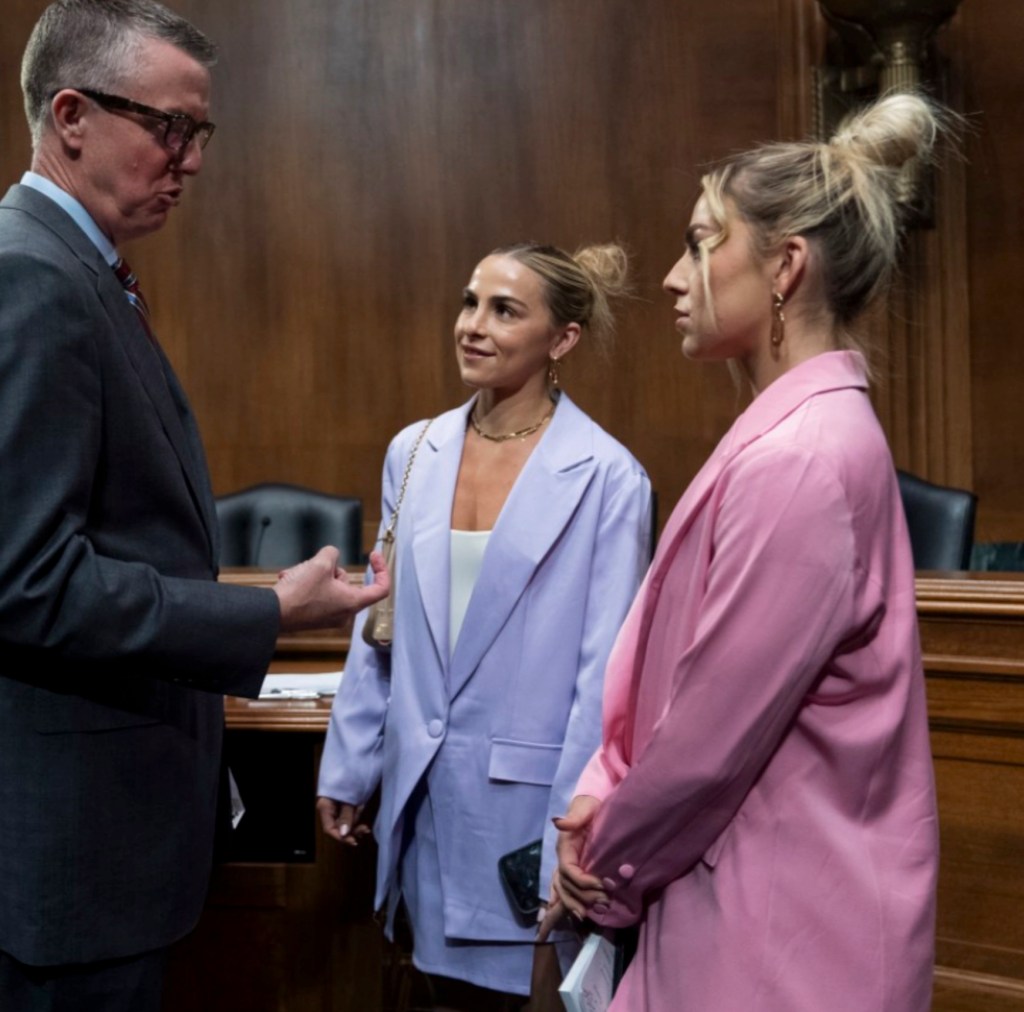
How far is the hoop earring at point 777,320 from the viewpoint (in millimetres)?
1530

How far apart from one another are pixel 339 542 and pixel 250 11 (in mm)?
2119

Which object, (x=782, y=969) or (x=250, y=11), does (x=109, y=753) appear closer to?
(x=782, y=969)

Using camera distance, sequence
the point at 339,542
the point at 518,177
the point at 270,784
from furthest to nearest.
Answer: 1. the point at 518,177
2. the point at 339,542
3. the point at 270,784

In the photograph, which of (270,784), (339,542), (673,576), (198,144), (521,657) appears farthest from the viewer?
(339,542)

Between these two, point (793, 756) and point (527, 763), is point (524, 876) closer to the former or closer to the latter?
point (527, 763)

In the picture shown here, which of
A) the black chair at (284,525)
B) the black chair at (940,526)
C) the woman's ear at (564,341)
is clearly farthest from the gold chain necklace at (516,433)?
the black chair at (284,525)

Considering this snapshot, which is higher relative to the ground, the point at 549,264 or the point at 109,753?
the point at 549,264

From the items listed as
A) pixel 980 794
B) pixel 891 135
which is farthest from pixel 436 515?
pixel 980 794

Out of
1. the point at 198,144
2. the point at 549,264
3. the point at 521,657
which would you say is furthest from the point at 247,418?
the point at 198,144

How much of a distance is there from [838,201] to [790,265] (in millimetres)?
82

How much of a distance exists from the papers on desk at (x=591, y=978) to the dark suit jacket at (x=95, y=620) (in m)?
0.45

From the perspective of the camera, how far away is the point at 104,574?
1.47m

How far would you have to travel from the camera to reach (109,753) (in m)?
1.56

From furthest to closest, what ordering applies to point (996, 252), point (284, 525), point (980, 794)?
1. point (996, 252)
2. point (284, 525)
3. point (980, 794)
